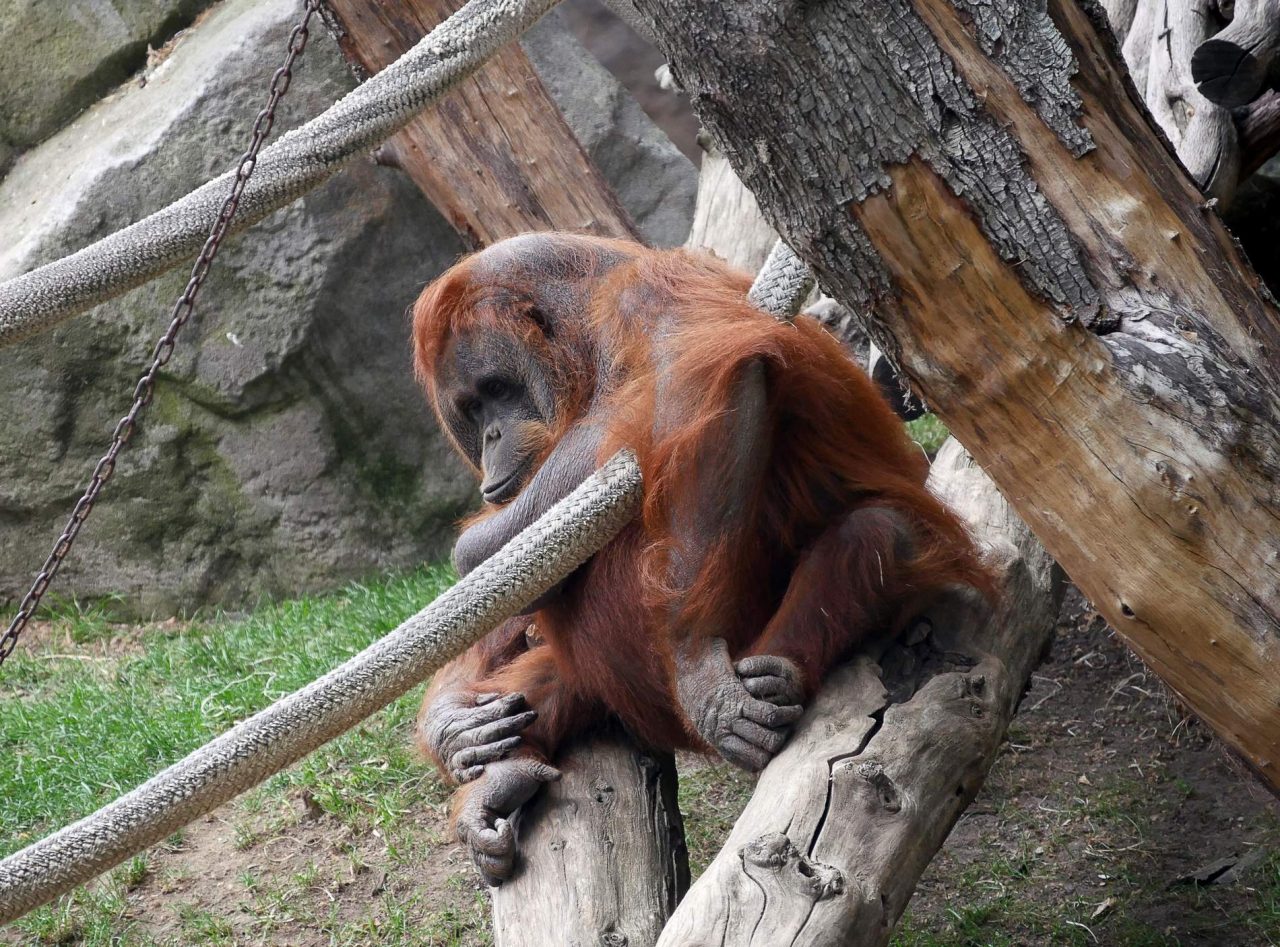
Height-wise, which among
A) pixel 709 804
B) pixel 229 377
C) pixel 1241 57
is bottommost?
pixel 709 804

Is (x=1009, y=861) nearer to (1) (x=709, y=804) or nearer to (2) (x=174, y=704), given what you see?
(1) (x=709, y=804)

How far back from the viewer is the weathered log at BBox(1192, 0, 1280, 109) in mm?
3502

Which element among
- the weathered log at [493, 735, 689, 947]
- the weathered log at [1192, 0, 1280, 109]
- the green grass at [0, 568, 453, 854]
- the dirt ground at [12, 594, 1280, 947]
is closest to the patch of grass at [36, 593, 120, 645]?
the green grass at [0, 568, 453, 854]

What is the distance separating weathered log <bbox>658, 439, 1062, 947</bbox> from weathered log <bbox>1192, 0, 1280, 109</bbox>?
1.48 m

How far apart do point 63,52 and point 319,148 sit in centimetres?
424

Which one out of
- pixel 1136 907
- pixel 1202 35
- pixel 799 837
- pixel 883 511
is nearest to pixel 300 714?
pixel 799 837

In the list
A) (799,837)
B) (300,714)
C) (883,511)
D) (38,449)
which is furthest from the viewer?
(38,449)

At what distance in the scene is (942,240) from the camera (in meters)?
1.93

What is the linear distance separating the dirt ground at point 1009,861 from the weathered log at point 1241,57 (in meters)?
1.72

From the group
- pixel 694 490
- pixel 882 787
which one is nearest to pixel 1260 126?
pixel 694 490

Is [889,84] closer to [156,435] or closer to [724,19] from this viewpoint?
[724,19]

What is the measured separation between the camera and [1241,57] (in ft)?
11.5

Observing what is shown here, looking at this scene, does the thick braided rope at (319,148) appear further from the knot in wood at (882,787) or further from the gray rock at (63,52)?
the gray rock at (63,52)

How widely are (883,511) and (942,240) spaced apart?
3.50 feet
